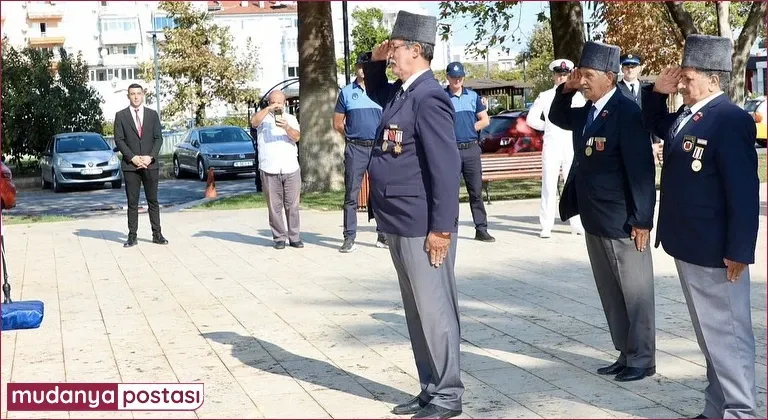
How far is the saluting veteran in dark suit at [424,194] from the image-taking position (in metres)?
5.50

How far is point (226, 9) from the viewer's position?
9644cm

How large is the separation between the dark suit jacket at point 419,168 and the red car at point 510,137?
19.7 metres

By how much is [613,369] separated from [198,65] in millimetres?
43941

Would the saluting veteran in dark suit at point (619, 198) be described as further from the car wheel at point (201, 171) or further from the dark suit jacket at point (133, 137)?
the car wheel at point (201, 171)

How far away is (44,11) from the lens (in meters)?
102

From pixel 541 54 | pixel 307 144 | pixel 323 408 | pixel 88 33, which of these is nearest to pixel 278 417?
pixel 323 408

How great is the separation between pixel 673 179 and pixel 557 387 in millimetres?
1487

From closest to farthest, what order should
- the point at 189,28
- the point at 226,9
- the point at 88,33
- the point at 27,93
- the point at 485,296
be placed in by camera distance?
the point at 485,296
the point at 27,93
the point at 189,28
the point at 226,9
the point at 88,33

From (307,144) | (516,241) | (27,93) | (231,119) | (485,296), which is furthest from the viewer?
(231,119)

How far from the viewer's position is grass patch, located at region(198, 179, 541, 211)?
1810 centimetres

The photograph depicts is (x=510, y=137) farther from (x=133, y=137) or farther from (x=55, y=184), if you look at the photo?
(x=133, y=137)

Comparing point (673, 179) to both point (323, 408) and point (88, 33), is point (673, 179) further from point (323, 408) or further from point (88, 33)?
point (88, 33)

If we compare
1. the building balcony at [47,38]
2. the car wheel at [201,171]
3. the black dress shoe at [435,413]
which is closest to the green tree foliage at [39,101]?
the car wheel at [201,171]

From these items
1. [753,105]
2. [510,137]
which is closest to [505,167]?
[510,137]
